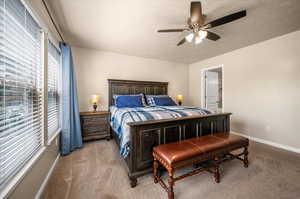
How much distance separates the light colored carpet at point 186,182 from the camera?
1.42m

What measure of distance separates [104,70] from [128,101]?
4.27ft

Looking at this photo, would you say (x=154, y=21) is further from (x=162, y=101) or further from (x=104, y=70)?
(x=104, y=70)

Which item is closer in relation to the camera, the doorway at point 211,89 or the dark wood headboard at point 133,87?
the dark wood headboard at point 133,87

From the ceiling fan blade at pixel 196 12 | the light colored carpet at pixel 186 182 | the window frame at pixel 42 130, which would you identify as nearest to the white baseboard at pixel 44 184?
the light colored carpet at pixel 186 182

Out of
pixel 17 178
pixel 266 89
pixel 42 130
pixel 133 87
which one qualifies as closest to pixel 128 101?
pixel 133 87

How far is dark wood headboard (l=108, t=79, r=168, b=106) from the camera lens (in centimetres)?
362

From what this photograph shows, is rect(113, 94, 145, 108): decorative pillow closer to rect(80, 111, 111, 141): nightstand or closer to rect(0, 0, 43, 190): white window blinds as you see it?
rect(80, 111, 111, 141): nightstand

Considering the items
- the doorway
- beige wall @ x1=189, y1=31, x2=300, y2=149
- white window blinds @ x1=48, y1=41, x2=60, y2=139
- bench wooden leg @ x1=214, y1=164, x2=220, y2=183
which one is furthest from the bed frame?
the doorway

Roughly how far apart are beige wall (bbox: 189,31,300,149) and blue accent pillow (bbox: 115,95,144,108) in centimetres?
275

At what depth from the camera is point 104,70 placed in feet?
11.9

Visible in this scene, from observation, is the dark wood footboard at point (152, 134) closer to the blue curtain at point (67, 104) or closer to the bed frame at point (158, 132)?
the bed frame at point (158, 132)

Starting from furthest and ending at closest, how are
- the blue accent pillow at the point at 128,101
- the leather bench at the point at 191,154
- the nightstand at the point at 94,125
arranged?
1. the blue accent pillow at the point at 128,101
2. the nightstand at the point at 94,125
3. the leather bench at the point at 191,154

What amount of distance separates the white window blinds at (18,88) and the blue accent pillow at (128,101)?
171 centimetres

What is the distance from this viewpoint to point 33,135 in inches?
55.2
